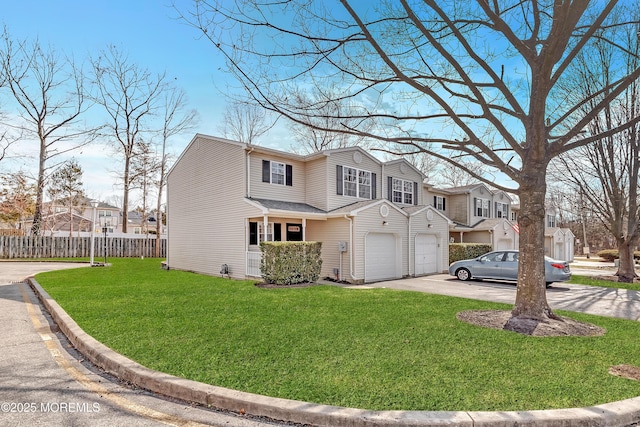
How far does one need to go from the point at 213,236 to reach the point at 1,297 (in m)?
7.74


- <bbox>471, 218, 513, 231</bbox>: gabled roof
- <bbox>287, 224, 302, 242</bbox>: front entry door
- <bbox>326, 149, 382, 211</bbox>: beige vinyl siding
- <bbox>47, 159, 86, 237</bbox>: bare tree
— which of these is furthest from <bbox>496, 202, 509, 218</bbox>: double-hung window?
<bbox>47, 159, 86, 237</bbox>: bare tree

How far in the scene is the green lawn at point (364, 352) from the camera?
3385 mm

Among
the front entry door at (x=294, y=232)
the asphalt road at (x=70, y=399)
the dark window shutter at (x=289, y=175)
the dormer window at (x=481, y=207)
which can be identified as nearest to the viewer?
the asphalt road at (x=70, y=399)

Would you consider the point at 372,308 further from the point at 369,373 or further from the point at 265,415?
the point at 265,415

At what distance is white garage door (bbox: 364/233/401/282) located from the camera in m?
14.8

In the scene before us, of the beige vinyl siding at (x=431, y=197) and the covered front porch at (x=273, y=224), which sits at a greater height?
the beige vinyl siding at (x=431, y=197)

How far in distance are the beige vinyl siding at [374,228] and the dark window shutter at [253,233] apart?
4161 millimetres

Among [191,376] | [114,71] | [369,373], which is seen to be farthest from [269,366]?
[114,71]

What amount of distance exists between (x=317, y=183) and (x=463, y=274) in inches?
296

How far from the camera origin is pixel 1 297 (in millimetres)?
9312

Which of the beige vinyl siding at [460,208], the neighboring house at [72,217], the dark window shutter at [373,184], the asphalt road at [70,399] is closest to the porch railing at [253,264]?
the dark window shutter at [373,184]

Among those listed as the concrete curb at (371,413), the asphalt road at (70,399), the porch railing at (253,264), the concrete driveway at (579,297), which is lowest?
the concrete driveway at (579,297)

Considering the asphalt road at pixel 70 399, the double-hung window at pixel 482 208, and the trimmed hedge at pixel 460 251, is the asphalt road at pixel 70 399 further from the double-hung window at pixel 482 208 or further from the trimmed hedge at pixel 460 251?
the double-hung window at pixel 482 208

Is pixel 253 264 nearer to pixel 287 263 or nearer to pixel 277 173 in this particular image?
pixel 287 263
